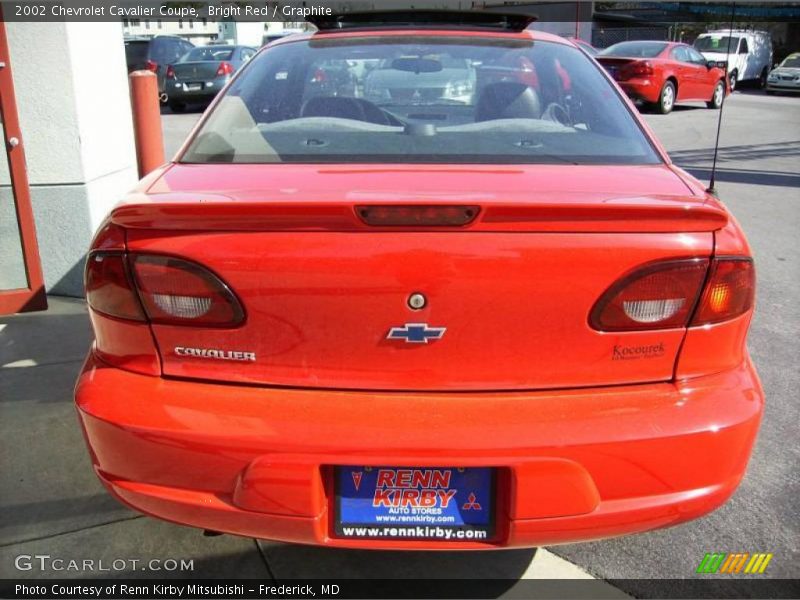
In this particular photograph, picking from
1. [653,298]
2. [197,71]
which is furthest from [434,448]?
[197,71]

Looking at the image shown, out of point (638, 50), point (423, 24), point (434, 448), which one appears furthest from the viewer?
point (638, 50)

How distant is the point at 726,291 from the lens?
74.3 inches

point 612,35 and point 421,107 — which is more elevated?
point 612,35

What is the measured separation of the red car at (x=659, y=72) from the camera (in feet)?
50.3

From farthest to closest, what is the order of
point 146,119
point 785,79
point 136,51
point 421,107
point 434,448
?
point 785,79
point 136,51
point 146,119
point 421,107
point 434,448

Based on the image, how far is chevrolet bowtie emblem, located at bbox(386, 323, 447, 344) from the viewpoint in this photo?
1.79 metres

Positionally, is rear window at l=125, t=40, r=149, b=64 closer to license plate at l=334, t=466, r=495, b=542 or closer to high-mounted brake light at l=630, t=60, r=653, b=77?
high-mounted brake light at l=630, t=60, r=653, b=77

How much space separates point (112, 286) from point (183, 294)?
0.22 meters

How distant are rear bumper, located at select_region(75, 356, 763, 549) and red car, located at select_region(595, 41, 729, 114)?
14.5 metres

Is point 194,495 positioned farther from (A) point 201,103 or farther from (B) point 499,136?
(A) point 201,103

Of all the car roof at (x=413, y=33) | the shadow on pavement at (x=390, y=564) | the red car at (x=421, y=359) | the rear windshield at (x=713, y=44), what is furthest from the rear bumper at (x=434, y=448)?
the rear windshield at (x=713, y=44)

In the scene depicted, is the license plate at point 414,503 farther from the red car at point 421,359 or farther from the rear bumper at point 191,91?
the rear bumper at point 191,91

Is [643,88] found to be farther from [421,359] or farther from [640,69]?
[421,359]

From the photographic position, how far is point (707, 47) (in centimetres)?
2295
